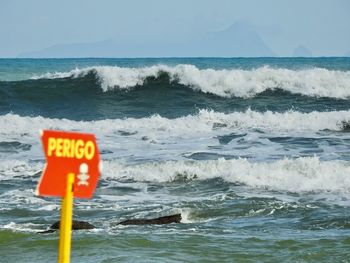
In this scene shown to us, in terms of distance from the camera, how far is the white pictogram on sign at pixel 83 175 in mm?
3719

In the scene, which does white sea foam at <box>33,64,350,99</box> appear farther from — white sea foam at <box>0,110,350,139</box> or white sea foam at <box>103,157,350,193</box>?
white sea foam at <box>103,157,350,193</box>

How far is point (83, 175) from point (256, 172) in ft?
36.6

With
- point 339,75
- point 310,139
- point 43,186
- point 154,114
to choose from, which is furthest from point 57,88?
point 43,186

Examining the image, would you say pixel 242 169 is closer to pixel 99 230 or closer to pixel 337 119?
pixel 99 230

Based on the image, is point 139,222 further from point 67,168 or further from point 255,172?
point 67,168

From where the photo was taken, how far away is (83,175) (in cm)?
374

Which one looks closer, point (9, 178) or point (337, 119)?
point (9, 178)

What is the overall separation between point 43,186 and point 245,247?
508 centimetres

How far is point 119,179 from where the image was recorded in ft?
49.2

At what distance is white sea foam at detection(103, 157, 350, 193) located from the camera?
13.7 m

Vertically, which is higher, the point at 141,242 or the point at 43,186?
the point at 43,186

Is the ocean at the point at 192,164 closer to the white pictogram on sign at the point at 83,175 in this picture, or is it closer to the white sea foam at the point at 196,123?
the white sea foam at the point at 196,123

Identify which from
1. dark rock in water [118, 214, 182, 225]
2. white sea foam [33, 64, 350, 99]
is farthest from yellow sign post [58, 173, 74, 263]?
white sea foam [33, 64, 350, 99]

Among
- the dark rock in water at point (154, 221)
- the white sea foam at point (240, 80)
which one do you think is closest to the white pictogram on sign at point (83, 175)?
the dark rock in water at point (154, 221)
